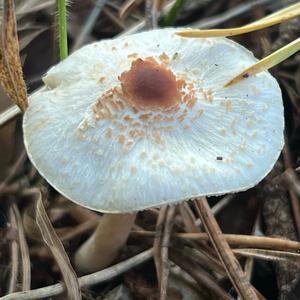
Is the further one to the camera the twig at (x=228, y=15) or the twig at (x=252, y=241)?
the twig at (x=228, y=15)

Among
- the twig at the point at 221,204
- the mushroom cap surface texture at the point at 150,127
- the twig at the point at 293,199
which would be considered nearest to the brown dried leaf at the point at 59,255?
the mushroom cap surface texture at the point at 150,127

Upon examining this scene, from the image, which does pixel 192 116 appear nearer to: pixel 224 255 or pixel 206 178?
pixel 206 178

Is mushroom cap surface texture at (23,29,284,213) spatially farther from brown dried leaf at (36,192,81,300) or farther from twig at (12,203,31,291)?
twig at (12,203,31,291)

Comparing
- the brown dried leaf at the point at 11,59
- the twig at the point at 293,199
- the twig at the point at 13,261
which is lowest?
the twig at the point at 293,199

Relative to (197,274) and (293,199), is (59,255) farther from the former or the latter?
(293,199)

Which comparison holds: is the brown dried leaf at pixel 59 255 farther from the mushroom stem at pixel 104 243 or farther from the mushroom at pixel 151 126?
the mushroom at pixel 151 126

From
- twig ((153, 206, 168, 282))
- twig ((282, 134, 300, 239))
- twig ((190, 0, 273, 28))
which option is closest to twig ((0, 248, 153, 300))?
twig ((153, 206, 168, 282))

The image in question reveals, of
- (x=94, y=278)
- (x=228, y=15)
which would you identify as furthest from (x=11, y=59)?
(x=228, y=15)
